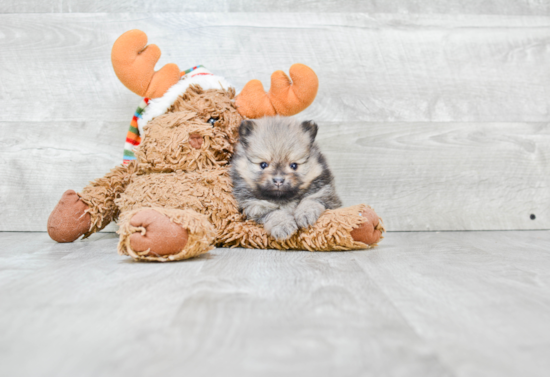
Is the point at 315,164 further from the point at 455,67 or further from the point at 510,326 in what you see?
the point at 455,67

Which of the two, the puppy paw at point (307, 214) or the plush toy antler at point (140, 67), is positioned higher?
the plush toy antler at point (140, 67)

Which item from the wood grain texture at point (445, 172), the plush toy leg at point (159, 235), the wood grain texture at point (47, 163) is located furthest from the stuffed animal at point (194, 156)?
the wood grain texture at point (445, 172)

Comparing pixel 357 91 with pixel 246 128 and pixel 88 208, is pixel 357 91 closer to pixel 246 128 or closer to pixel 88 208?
pixel 246 128

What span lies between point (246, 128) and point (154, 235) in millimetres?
449

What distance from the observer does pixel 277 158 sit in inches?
49.4

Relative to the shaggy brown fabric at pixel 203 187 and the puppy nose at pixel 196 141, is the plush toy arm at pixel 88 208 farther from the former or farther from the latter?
the puppy nose at pixel 196 141

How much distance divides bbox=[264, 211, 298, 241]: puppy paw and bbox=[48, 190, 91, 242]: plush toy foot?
624 mm

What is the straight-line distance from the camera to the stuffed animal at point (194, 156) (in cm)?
126

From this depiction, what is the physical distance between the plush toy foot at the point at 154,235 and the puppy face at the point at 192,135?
0.32 meters

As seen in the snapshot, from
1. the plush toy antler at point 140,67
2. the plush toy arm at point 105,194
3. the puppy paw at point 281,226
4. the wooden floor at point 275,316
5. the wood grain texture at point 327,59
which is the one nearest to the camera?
the wooden floor at point 275,316

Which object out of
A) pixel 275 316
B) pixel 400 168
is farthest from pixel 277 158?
pixel 400 168

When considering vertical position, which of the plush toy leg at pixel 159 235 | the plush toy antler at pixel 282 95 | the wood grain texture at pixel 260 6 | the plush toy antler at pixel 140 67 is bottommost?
the plush toy leg at pixel 159 235

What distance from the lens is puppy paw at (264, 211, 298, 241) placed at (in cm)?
120

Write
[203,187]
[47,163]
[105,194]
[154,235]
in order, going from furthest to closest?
[47,163]
[105,194]
[203,187]
[154,235]
